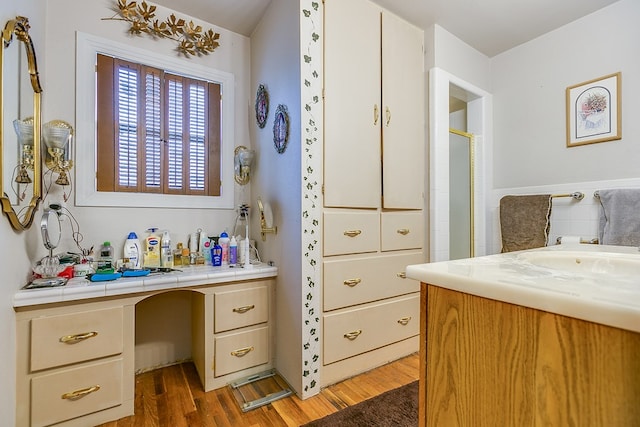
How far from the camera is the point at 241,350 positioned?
1705 mm

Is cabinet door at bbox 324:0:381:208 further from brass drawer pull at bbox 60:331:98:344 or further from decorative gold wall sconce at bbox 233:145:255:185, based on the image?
brass drawer pull at bbox 60:331:98:344

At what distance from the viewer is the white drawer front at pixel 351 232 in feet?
5.49

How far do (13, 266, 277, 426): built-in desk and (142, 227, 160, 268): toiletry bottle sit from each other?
26 centimetres

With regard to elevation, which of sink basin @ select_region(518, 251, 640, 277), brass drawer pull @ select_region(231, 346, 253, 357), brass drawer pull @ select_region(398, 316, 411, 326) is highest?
sink basin @ select_region(518, 251, 640, 277)

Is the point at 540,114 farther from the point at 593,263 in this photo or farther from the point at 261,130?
the point at 261,130

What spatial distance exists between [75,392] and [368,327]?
60.7 inches

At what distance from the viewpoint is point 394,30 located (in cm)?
200

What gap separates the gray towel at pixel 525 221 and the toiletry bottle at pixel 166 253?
259 cm

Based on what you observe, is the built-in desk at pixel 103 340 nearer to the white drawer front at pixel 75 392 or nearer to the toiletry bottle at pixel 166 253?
the white drawer front at pixel 75 392

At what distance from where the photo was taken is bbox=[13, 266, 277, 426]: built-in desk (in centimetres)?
121

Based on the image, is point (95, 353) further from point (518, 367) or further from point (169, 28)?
point (169, 28)

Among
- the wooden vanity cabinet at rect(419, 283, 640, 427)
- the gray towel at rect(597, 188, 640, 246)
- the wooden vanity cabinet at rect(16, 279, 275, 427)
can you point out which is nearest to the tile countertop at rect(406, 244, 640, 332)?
the wooden vanity cabinet at rect(419, 283, 640, 427)

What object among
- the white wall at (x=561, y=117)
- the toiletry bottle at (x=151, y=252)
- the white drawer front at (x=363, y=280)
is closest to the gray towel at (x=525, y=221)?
the white wall at (x=561, y=117)

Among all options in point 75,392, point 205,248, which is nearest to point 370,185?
point 205,248
